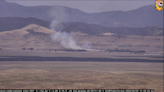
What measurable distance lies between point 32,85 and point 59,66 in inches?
1373

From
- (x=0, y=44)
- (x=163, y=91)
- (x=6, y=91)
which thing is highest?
(x=0, y=44)

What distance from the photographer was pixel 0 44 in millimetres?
187750

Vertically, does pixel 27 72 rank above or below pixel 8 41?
below

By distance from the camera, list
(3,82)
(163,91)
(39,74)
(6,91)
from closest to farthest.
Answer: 1. (6,91)
2. (163,91)
3. (3,82)
4. (39,74)

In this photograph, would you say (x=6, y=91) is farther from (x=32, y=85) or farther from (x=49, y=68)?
(x=49, y=68)

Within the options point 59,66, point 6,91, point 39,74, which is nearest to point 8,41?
point 59,66

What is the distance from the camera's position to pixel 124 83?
225ft

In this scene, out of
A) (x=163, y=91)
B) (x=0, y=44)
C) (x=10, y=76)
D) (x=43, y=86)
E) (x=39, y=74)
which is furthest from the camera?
(x=0, y=44)

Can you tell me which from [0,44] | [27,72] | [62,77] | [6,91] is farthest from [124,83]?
[0,44]

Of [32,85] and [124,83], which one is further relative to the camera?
[124,83]

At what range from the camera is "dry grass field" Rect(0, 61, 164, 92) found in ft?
209

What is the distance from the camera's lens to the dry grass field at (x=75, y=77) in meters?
63.7

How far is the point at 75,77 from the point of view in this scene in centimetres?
7681

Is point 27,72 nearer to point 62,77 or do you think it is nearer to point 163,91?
point 62,77
